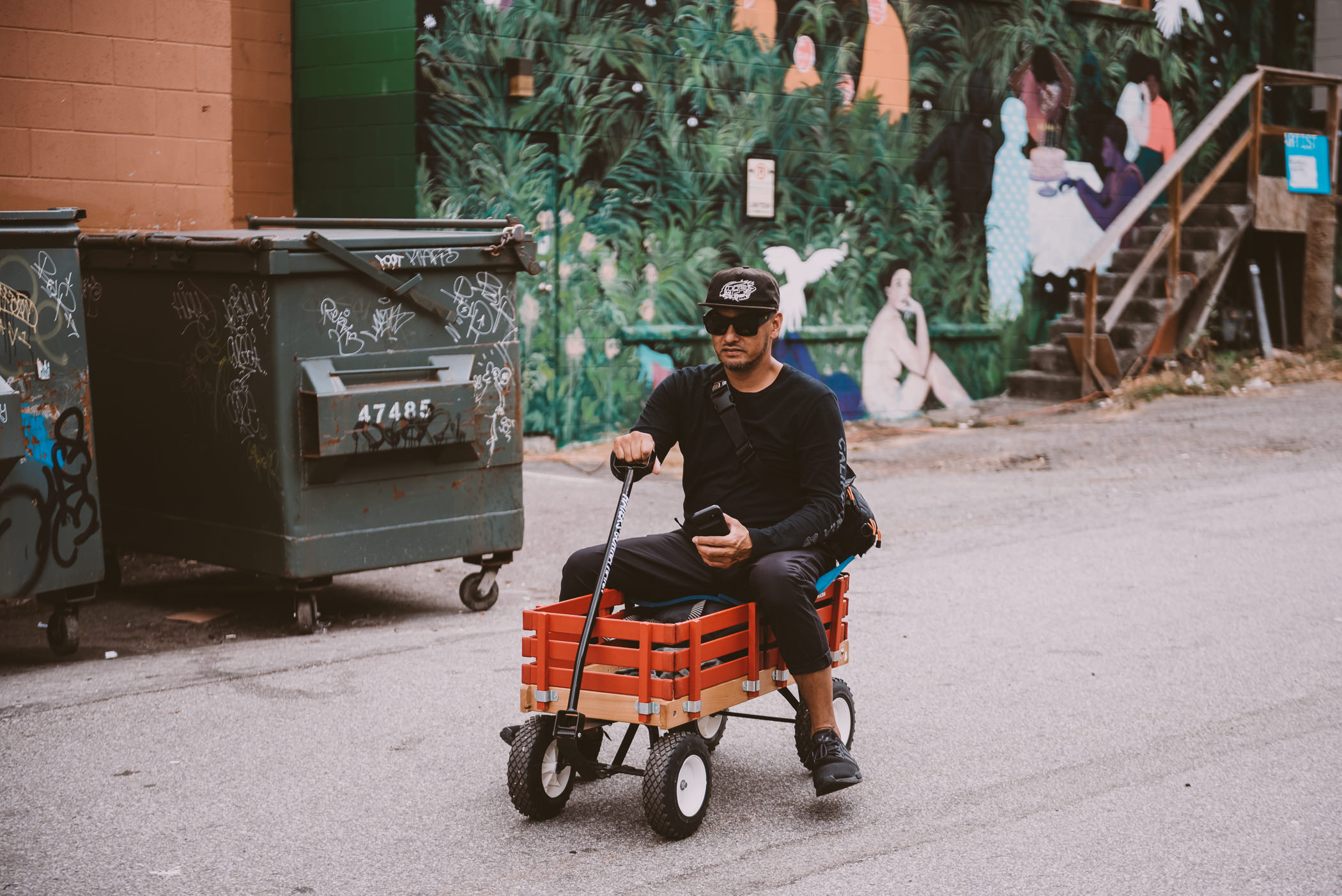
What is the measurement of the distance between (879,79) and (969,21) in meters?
1.54

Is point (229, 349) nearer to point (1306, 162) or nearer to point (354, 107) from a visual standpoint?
point (354, 107)

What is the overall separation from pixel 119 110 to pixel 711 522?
618 cm

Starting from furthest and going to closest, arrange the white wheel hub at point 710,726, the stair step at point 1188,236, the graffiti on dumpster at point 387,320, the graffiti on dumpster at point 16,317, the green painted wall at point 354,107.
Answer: the stair step at point 1188,236, the green painted wall at point 354,107, the graffiti on dumpster at point 387,320, the graffiti on dumpster at point 16,317, the white wheel hub at point 710,726

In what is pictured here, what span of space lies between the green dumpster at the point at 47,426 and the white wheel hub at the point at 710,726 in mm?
2867

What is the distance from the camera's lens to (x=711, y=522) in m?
4.31

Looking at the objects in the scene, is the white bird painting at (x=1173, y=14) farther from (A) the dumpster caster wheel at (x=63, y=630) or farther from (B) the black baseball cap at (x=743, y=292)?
(A) the dumpster caster wheel at (x=63, y=630)

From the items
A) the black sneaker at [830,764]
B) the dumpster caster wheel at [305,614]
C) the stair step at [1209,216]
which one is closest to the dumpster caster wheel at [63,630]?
the dumpster caster wheel at [305,614]

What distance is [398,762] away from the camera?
498 cm

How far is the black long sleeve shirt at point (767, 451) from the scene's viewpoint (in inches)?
178

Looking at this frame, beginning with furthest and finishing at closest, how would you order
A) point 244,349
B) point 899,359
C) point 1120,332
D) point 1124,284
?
point 1124,284 < point 1120,332 < point 899,359 < point 244,349

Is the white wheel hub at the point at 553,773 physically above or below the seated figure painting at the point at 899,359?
below

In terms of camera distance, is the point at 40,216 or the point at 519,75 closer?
the point at 40,216

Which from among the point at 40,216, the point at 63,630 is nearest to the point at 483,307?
the point at 40,216

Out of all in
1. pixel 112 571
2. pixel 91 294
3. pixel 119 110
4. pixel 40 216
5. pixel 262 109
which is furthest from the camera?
pixel 262 109
